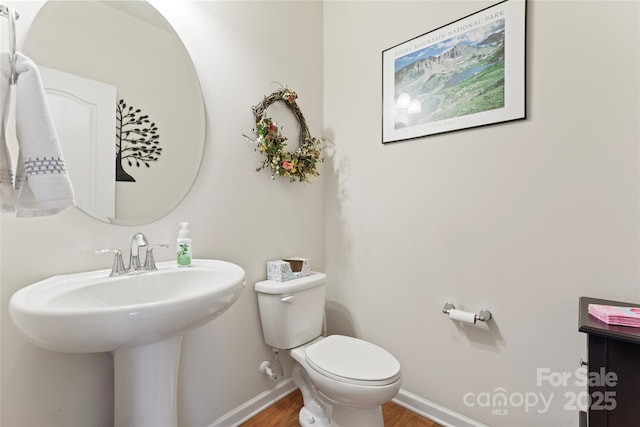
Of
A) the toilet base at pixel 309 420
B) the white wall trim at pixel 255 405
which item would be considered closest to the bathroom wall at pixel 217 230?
the white wall trim at pixel 255 405

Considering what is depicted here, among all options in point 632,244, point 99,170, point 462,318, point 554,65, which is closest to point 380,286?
point 462,318

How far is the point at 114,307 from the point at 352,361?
97 cm

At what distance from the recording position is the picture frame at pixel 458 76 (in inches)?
49.9

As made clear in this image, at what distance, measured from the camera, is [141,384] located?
938 millimetres

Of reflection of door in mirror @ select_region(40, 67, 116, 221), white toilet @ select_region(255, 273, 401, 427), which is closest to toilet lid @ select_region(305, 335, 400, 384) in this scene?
white toilet @ select_region(255, 273, 401, 427)

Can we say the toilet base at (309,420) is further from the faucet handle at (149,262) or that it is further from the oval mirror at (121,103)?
the oval mirror at (121,103)

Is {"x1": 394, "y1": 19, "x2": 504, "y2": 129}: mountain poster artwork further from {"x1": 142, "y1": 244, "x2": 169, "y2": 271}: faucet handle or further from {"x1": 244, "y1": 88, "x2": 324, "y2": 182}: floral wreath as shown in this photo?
{"x1": 142, "y1": 244, "x2": 169, "y2": 271}: faucet handle

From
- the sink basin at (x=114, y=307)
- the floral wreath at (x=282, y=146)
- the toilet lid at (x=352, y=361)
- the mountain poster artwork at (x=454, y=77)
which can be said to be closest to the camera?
the sink basin at (x=114, y=307)

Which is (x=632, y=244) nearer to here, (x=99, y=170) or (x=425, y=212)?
(x=425, y=212)

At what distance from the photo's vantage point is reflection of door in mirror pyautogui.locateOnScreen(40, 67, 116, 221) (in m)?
0.97

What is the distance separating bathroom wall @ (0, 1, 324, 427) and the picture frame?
0.56 m

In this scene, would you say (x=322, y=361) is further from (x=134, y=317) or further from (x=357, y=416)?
(x=134, y=317)

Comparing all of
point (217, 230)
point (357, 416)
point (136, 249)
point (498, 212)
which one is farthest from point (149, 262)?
point (498, 212)

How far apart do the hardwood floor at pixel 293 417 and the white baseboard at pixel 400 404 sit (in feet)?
0.08
